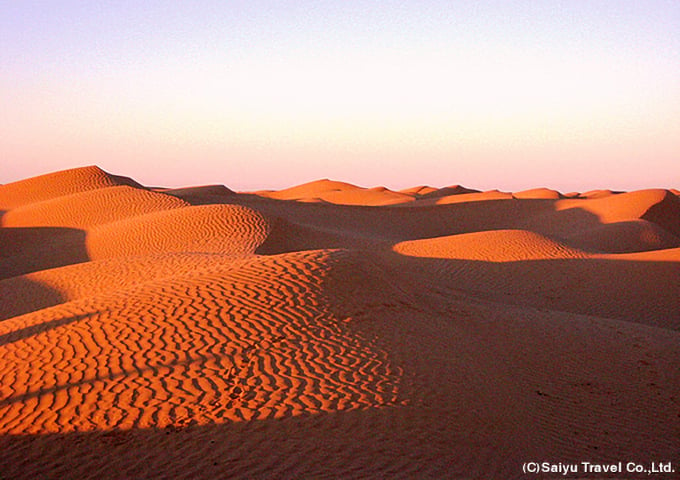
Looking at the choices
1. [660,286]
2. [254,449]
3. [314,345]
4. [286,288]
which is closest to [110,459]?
[254,449]

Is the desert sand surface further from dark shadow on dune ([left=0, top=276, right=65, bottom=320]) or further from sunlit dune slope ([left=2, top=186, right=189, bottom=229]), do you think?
sunlit dune slope ([left=2, top=186, right=189, bottom=229])

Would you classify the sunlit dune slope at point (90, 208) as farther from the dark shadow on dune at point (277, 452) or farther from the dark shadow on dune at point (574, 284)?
the dark shadow on dune at point (277, 452)

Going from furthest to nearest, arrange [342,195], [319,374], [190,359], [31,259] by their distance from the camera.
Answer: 1. [342,195]
2. [31,259]
3. [190,359]
4. [319,374]

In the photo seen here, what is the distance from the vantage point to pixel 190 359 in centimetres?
852

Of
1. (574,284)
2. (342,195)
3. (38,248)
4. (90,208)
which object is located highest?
(90,208)

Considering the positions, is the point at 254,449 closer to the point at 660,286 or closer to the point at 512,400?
the point at 512,400

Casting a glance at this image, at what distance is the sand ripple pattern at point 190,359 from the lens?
7340 millimetres

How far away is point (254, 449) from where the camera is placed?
21.2 ft

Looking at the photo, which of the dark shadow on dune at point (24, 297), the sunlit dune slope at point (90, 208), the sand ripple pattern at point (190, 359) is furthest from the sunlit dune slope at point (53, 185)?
the sand ripple pattern at point (190, 359)

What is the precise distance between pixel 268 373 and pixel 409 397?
1.93 metres

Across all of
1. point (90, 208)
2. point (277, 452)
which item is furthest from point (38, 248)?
point (277, 452)

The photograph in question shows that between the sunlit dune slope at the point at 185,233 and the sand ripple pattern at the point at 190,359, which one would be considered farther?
the sunlit dune slope at the point at 185,233

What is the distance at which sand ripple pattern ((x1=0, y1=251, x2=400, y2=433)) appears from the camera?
7.34 meters

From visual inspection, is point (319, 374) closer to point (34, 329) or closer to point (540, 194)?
point (34, 329)
